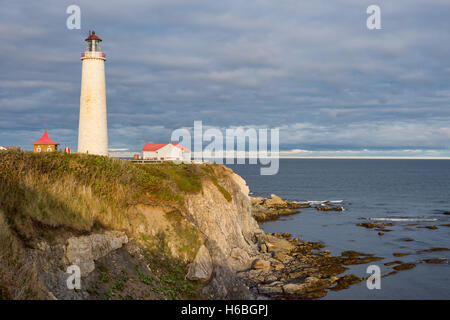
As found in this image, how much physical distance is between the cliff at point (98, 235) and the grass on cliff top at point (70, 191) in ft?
0.14

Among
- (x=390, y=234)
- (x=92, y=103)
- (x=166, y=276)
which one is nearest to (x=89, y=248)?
(x=166, y=276)

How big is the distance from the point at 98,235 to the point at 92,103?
2138cm

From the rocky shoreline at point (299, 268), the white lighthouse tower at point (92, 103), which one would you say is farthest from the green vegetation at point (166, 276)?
the white lighthouse tower at point (92, 103)

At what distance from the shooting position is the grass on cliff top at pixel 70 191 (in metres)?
13.8

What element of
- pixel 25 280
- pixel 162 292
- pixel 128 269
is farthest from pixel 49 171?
pixel 25 280

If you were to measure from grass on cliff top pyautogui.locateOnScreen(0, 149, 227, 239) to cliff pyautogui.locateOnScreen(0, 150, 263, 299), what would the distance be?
41 mm

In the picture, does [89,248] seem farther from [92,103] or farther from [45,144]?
[45,144]

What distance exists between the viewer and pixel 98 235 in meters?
16.0

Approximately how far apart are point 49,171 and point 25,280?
9358mm
